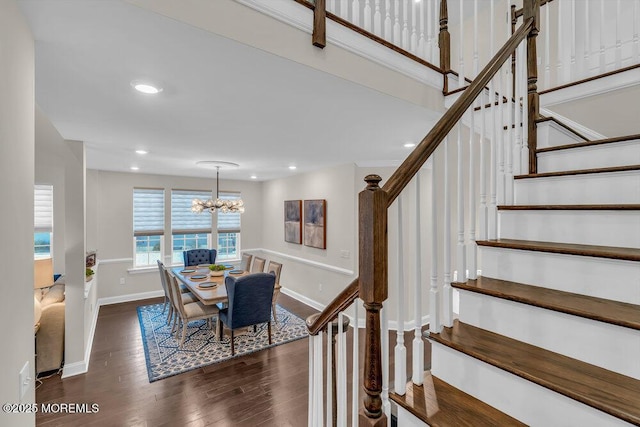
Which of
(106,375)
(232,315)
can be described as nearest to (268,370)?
(232,315)

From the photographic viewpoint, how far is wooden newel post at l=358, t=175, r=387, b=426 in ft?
3.27

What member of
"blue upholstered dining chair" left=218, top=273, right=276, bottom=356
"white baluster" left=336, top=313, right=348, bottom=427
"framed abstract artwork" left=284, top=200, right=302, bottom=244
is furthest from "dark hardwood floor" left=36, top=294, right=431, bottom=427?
"framed abstract artwork" left=284, top=200, right=302, bottom=244

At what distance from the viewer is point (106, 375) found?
306 cm

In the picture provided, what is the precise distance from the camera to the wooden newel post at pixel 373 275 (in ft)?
3.27

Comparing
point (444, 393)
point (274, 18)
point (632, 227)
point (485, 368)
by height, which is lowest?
point (444, 393)

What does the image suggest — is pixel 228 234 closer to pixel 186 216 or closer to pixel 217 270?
pixel 186 216

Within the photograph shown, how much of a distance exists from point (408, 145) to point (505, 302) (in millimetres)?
2401

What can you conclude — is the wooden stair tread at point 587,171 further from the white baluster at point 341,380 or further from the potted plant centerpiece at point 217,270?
the potted plant centerpiece at point 217,270

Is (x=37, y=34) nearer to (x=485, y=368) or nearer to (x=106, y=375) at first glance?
(x=485, y=368)

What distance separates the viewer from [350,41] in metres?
1.72

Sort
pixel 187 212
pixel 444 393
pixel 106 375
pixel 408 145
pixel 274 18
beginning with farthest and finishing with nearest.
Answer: pixel 187 212
pixel 408 145
pixel 106 375
pixel 274 18
pixel 444 393

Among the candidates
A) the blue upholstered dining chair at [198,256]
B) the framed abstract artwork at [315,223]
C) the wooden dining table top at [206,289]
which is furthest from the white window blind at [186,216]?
the framed abstract artwork at [315,223]

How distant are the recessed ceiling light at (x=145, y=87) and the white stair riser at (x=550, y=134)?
244 centimetres

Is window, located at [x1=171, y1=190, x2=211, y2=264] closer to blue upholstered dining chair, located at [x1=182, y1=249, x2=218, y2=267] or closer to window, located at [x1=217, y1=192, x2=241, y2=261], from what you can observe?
window, located at [x1=217, y1=192, x2=241, y2=261]
